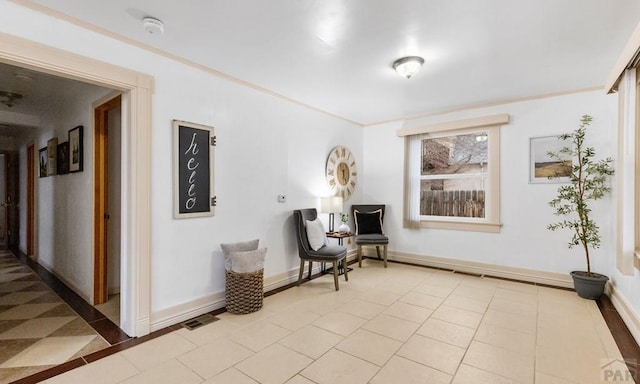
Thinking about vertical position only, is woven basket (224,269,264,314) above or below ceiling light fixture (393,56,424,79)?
below

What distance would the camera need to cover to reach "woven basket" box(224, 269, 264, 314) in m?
2.90

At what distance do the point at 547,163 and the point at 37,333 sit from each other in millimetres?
5720

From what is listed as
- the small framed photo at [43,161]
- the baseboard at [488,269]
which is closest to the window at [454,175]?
the baseboard at [488,269]

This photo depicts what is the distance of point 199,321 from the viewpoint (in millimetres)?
2758

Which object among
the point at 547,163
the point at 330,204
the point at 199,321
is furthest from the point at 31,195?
the point at 547,163

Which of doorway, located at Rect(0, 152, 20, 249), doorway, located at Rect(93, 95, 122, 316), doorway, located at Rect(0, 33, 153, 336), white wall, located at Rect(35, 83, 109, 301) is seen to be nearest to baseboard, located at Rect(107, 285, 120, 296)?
doorway, located at Rect(93, 95, 122, 316)

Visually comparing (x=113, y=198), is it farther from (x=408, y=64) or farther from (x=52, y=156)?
(x=408, y=64)

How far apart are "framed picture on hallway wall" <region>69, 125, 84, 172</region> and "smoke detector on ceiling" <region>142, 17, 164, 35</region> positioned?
193 centimetres

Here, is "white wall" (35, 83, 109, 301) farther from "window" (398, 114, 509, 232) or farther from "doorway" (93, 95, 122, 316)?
"window" (398, 114, 509, 232)

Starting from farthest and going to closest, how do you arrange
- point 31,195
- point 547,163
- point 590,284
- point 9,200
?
1. point 9,200
2. point 31,195
3. point 547,163
4. point 590,284

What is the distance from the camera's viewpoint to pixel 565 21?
215 centimetres

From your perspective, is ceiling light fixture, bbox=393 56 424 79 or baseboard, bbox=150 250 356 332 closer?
baseboard, bbox=150 250 356 332

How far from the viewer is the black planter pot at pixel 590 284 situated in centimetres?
321

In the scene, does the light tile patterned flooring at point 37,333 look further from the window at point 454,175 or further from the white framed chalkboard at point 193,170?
the window at point 454,175
